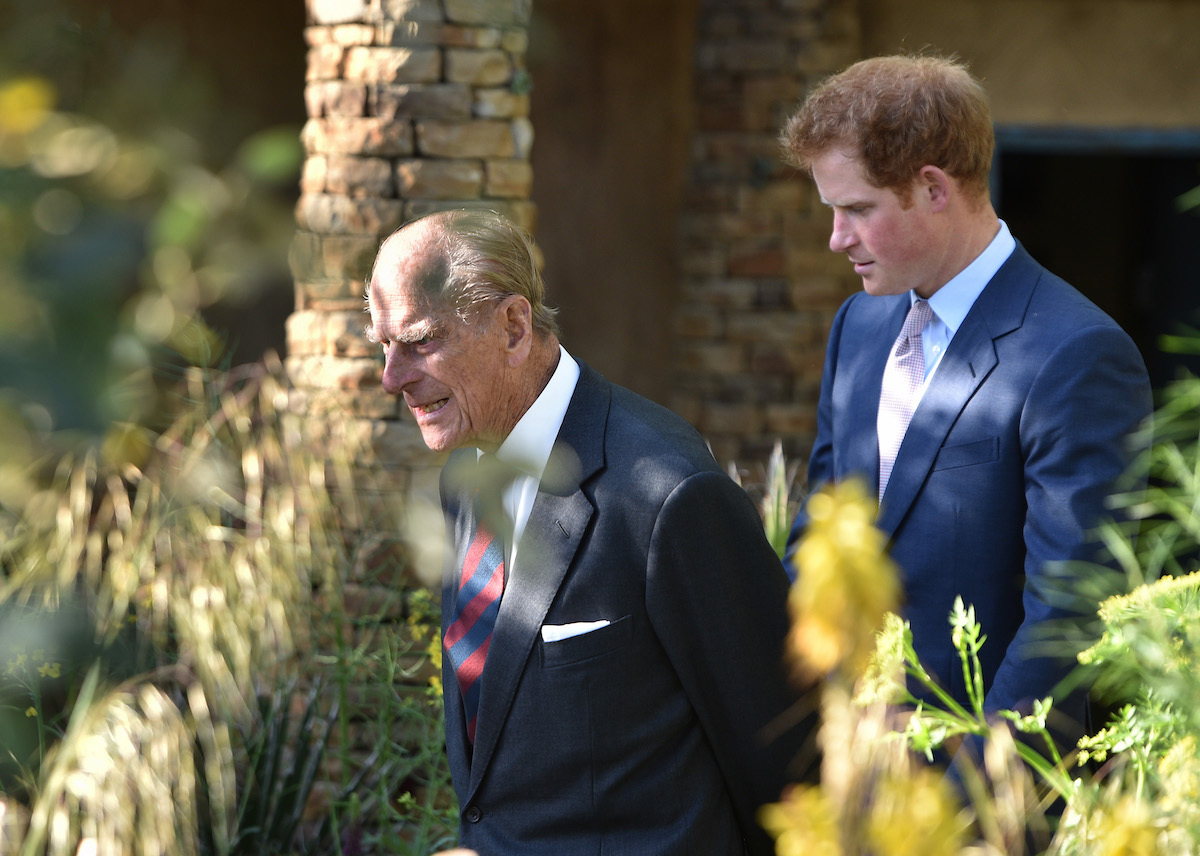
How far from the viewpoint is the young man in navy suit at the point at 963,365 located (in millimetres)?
1973

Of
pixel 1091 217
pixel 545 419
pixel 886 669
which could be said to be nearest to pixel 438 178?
pixel 545 419

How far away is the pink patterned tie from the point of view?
91.8 inches

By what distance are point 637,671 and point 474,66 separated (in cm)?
221

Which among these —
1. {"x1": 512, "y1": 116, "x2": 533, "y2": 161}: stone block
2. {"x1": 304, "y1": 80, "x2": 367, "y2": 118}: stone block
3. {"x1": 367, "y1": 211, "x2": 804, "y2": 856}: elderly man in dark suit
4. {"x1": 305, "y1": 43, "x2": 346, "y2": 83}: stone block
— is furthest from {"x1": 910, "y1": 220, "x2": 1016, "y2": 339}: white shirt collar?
{"x1": 305, "y1": 43, "x2": 346, "y2": 83}: stone block

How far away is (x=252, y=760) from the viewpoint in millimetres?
3021

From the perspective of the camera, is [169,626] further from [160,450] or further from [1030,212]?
[1030,212]

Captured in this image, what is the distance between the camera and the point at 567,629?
1.99m

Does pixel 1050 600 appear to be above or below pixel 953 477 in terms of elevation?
below

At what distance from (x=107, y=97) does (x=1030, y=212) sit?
9841mm

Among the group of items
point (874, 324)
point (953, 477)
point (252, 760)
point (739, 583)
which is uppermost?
point (874, 324)

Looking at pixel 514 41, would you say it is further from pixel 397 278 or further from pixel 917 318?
pixel 397 278

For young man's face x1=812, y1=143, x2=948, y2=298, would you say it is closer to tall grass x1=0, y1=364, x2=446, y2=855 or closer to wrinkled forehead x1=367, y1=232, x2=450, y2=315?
wrinkled forehead x1=367, y1=232, x2=450, y2=315

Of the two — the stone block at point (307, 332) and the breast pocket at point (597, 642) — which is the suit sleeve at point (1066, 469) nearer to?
the breast pocket at point (597, 642)

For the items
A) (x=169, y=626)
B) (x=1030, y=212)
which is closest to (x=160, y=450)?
(x=169, y=626)
